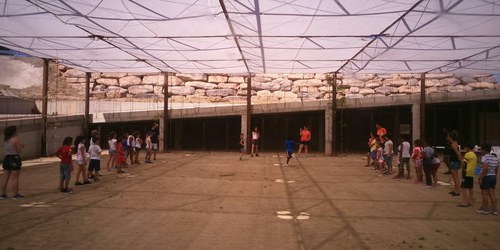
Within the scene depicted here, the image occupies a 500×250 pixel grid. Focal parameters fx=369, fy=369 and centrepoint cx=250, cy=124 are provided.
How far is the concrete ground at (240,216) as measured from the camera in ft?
16.5

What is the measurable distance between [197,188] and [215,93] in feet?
73.1

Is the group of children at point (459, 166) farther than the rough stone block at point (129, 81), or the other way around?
the rough stone block at point (129, 81)

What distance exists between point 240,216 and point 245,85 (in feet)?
81.5

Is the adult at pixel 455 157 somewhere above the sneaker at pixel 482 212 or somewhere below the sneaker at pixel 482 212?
above

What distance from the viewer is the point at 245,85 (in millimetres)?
30812

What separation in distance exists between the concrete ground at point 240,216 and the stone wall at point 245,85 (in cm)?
2045

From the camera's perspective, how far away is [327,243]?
4.99m

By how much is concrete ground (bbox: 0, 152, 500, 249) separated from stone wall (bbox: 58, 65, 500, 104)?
2045 cm

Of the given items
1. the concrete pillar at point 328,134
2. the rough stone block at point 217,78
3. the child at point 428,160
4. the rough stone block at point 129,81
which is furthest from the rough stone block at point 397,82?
the child at point 428,160

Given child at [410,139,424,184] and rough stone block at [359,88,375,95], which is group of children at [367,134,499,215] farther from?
rough stone block at [359,88,375,95]

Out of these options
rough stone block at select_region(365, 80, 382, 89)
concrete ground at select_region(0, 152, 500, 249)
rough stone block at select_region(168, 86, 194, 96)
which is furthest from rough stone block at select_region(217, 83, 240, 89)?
concrete ground at select_region(0, 152, 500, 249)

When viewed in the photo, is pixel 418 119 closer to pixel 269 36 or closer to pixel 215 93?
pixel 269 36

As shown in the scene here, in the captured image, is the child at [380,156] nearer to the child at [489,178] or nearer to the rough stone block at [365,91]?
the child at [489,178]

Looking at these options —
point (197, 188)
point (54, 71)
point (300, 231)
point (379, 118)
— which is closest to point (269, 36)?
point (197, 188)
